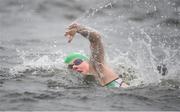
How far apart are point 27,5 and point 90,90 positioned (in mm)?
12231

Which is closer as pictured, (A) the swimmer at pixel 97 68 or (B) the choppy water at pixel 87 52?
(B) the choppy water at pixel 87 52

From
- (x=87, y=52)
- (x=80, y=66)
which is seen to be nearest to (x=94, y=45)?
(x=80, y=66)

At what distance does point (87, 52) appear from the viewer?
14812 millimetres

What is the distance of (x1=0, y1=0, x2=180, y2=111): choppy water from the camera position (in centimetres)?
921

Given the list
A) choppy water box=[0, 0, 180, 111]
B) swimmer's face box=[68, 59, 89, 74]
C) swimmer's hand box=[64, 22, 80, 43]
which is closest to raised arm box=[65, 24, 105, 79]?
swimmer's hand box=[64, 22, 80, 43]

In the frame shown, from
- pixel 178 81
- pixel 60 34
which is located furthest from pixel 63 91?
pixel 60 34

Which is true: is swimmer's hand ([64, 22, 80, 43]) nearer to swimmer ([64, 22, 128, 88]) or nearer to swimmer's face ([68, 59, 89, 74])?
swimmer ([64, 22, 128, 88])

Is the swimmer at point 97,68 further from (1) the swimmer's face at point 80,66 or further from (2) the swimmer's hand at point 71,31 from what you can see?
(2) the swimmer's hand at point 71,31

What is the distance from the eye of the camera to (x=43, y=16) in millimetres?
20047

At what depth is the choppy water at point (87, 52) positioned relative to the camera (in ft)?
30.2

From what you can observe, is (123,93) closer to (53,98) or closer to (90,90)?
(90,90)

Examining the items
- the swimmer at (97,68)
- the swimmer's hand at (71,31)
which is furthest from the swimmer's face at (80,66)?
the swimmer's hand at (71,31)

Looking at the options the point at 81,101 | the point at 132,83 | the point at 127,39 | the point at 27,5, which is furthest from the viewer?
the point at 27,5

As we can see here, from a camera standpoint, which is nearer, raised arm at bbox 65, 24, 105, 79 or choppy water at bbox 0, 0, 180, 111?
Answer: choppy water at bbox 0, 0, 180, 111
